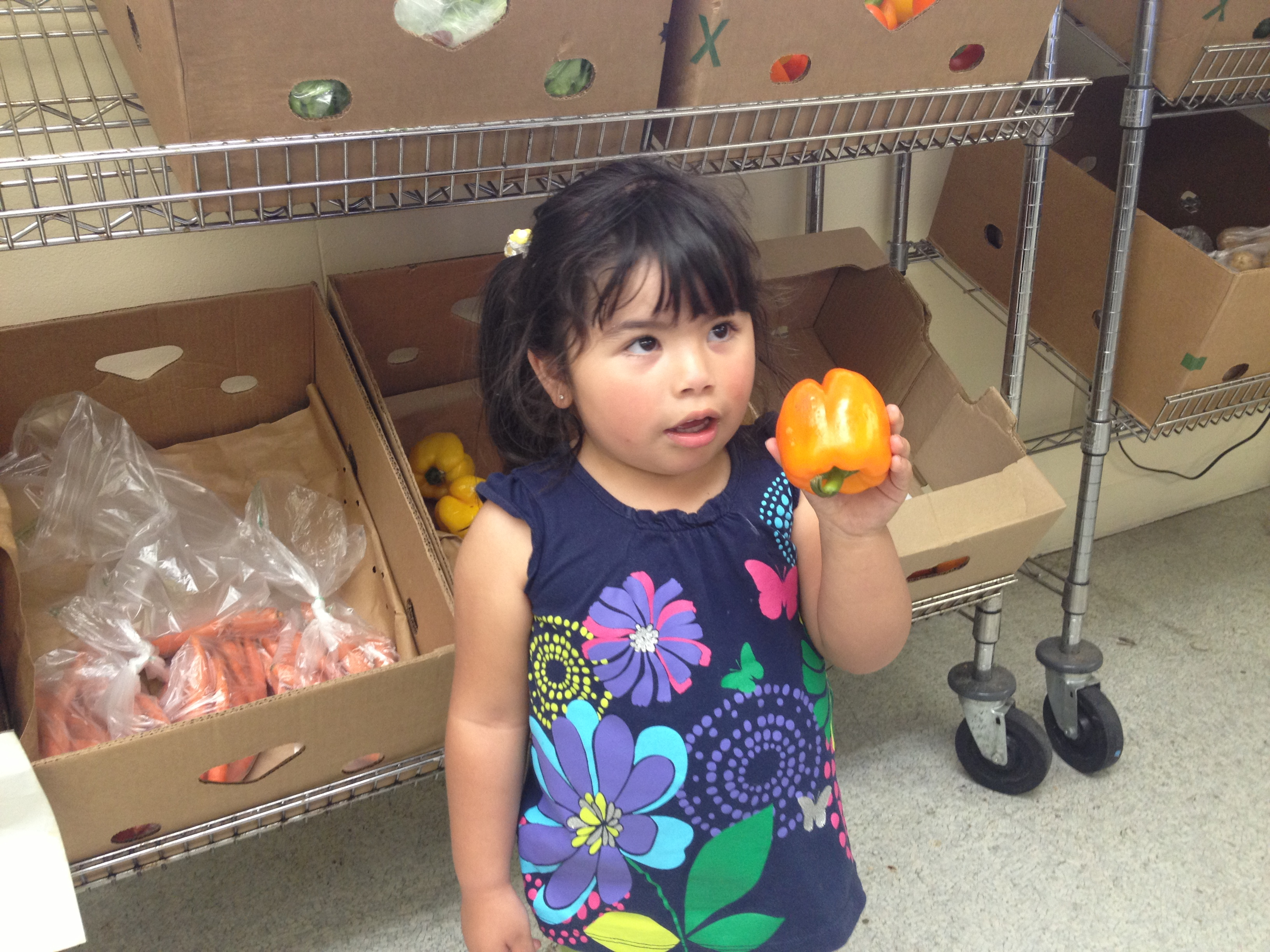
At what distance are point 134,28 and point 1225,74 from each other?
110 centimetres

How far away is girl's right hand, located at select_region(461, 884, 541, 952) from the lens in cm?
83

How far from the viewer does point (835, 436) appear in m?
0.67

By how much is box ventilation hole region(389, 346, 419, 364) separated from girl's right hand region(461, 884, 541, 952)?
0.65m

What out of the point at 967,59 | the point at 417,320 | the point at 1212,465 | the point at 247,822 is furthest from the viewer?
the point at 1212,465

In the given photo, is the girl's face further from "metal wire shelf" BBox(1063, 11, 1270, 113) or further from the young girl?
"metal wire shelf" BBox(1063, 11, 1270, 113)

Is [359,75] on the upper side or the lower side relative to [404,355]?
upper

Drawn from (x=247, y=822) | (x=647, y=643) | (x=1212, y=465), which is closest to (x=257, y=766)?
(x=247, y=822)

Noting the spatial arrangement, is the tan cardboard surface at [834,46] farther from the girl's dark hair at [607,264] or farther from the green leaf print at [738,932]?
the green leaf print at [738,932]

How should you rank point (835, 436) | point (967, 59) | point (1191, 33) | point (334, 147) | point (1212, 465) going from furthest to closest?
point (1212, 465)
point (1191, 33)
point (967, 59)
point (334, 147)
point (835, 436)

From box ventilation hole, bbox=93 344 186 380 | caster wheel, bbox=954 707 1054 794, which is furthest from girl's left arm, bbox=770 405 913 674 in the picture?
box ventilation hole, bbox=93 344 186 380

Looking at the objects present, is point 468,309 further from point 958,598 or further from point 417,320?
point 958,598

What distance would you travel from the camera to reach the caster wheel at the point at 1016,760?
1332 millimetres

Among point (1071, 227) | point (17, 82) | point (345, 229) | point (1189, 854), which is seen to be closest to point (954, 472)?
point (1071, 227)

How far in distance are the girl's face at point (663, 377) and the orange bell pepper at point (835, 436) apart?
0.16ft
